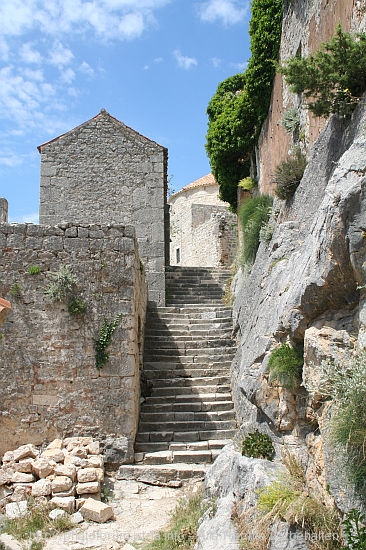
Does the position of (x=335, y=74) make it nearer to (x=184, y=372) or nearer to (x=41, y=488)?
(x=184, y=372)

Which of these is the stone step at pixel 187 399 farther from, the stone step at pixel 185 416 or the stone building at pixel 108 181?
the stone building at pixel 108 181

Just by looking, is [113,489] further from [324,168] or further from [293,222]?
[324,168]

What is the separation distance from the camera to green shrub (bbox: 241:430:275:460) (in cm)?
637

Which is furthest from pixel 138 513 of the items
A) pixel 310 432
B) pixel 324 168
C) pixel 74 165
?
pixel 74 165

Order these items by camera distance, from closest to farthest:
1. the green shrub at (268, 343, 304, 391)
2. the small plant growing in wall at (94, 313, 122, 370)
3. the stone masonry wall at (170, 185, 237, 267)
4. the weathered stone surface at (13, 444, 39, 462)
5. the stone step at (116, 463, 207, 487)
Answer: the green shrub at (268, 343, 304, 391)
the weathered stone surface at (13, 444, 39, 462)
the stone step at (116, 463, 207, 487)
the small plant growing in wall at (94, 313, 122, 370)
the stone masonry wall at (170, 185, 237, 267)

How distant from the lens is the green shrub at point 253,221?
11.2 m

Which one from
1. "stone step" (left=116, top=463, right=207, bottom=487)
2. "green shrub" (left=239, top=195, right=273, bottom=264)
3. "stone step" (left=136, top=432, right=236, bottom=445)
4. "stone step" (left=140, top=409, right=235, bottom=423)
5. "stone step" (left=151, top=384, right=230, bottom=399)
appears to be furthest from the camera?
"green shrub" (left=239, top=195, right=273, bottom=264)

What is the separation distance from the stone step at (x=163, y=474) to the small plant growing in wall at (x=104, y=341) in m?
1.74

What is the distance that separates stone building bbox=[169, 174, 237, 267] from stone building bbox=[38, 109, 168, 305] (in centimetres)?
576

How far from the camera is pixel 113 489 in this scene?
7.82 metres

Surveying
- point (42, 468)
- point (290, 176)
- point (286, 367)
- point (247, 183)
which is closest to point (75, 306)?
point (42, 468)

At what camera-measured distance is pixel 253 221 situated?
1132cm

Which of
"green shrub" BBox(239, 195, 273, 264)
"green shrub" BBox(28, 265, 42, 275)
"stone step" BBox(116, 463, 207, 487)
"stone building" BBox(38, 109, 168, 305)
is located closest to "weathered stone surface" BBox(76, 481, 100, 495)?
"stone step" BBox(116, 463, 207, 487)

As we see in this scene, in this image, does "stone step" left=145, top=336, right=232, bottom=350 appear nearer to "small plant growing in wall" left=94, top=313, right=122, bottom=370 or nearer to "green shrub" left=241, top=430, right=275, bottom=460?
"small plant growing in wall" left=94, top=313, right=122, bottom=370
